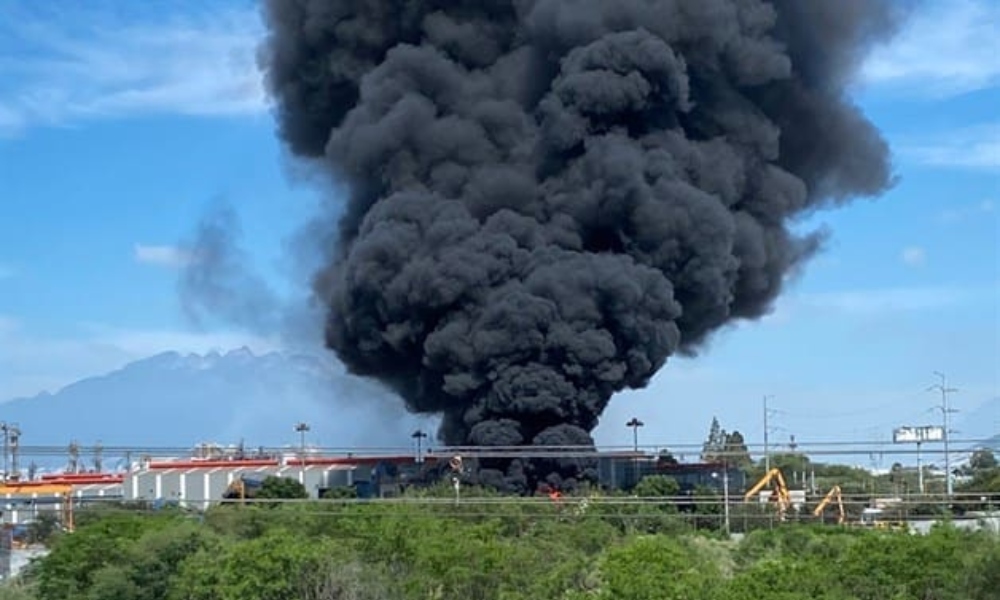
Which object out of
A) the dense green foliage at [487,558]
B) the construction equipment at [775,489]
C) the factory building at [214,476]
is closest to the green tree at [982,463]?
the construction equipment at [775,489]

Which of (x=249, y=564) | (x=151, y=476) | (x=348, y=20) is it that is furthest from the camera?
(x=151, y=476)

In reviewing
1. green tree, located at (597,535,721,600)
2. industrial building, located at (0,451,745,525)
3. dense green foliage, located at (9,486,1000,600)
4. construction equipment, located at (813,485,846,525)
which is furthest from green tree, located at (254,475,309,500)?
green tree, located at (597,535,721,600)

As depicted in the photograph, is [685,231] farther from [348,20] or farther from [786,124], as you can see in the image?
[348,20]

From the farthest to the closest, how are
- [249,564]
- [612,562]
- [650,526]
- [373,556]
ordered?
[650,526]
[373,556]
[249,564]
[612,562]

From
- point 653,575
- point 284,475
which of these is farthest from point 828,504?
point 284,475

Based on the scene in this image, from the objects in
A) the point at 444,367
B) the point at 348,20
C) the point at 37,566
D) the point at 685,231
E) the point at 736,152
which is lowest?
the point at 37,566

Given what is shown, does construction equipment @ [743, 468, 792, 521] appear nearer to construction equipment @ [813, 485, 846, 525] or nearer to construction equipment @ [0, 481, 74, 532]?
construction equipment @ [813, 485, 846, 525]

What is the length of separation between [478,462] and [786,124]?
17524mm

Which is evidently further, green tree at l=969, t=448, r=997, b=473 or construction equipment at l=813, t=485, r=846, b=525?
green tree at l=969, t=448, r=997, b=473

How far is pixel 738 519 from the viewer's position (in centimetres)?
4272

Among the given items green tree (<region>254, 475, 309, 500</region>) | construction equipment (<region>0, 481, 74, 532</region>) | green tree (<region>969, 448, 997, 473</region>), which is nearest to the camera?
construction equipment (<region>0, 481, 74, 532</region>)

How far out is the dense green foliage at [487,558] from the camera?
24.7 metres

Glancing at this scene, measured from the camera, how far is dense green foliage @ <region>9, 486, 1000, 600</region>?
80.9 feet

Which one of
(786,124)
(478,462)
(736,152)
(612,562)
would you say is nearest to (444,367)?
(478,462)
